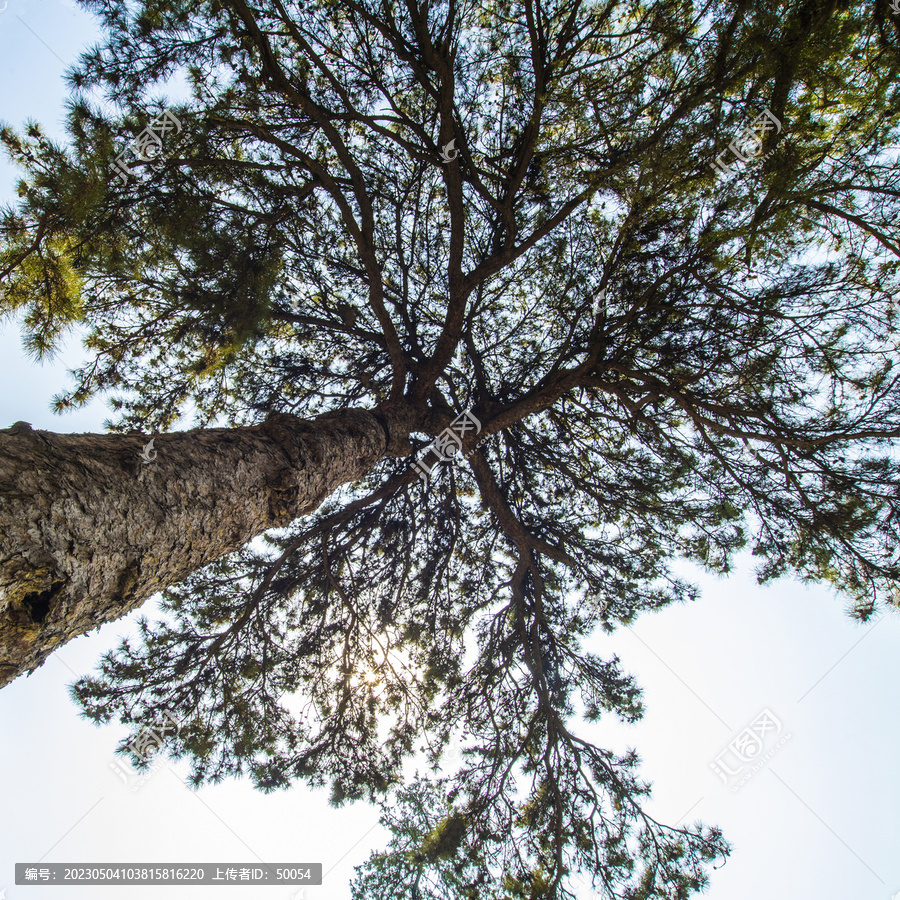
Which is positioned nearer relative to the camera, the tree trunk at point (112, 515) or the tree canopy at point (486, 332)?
the tree trunk at point (112, 515)

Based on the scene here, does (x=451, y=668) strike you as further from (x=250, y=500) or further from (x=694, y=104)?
(x=694, y=104)

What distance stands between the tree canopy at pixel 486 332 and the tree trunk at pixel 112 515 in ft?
4.09

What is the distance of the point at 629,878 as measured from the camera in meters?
3.66

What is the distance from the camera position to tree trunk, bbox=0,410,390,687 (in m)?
1.16

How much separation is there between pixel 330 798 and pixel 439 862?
105 cm

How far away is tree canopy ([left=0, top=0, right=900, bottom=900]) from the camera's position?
2510 mm

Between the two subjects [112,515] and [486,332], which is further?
[486,332]

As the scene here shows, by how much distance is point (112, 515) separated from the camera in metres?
1.43

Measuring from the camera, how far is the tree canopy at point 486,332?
8.23 ft

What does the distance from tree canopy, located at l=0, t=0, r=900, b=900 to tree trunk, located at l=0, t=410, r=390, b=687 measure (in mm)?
1247

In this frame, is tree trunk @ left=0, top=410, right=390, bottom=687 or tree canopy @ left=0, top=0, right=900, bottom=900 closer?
tree trunk @ left=0, top=410, right=390, bottom=687

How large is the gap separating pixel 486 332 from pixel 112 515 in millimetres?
3930

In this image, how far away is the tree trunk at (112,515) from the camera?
1.16 metres

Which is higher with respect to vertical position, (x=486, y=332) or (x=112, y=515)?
(x=486, y=332)
